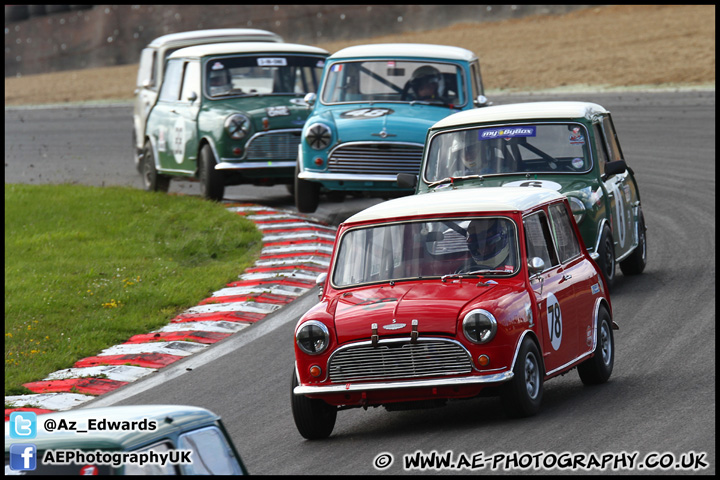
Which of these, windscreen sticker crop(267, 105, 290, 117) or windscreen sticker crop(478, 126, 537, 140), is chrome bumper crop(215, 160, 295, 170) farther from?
windscreen sticker crop(478, 126, 537, 140)

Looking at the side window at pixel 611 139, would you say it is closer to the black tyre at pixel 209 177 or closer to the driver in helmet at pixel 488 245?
the driver in helmet at pixel 488 245

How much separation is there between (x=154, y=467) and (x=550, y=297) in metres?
4.15

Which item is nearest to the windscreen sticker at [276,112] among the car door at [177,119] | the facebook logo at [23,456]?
the car door at [177,119]

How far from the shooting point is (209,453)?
14.6 feet

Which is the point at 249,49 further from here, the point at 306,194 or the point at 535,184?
the point at 535,184

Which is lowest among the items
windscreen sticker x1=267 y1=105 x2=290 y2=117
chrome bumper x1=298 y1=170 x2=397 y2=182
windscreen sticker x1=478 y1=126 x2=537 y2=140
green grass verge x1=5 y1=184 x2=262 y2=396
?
green grass verge x1=5 y1=184 x2=262 y2=396

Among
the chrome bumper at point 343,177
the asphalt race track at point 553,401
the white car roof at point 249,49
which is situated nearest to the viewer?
the asphalt race track at point 553,401

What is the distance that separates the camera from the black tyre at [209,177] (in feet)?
53.9

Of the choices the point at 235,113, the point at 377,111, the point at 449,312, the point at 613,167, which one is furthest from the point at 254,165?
the point at 449,312

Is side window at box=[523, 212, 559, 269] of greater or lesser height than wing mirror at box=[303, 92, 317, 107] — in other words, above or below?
below

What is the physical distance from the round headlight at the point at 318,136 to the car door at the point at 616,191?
378 cm

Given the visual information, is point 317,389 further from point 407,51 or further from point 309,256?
point 407,51

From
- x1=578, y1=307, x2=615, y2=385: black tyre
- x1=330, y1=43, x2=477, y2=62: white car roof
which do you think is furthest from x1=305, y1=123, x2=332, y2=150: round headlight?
x1=578, y1=307, x2=615, y2=385: black tyre

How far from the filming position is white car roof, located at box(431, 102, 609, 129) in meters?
11.4
